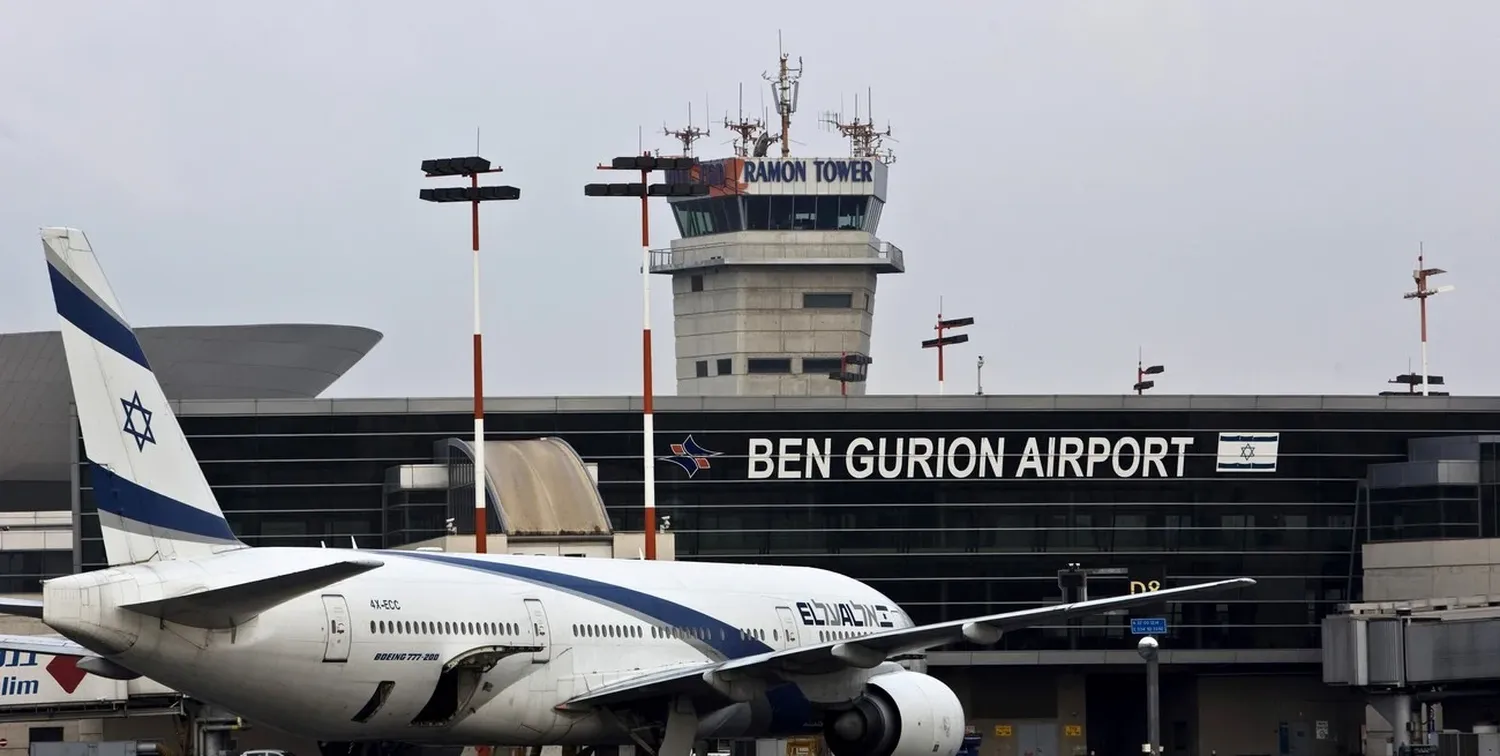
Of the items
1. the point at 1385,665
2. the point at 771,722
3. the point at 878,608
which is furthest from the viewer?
the point at 1385,665

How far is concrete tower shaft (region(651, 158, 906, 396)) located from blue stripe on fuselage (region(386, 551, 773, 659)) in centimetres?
7607

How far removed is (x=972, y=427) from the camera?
→ 74062 millimetres

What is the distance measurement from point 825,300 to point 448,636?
83.6m

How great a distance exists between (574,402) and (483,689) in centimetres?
4274

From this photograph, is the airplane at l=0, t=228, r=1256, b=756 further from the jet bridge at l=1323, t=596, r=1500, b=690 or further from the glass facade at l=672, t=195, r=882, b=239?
the glass facade at l=672, t=195, r=882, b=239

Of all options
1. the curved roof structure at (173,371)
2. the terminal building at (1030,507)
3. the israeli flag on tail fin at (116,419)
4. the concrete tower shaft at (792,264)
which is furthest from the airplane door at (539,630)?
the concrete tower shaft at (792,264)

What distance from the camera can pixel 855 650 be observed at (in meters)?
31.2

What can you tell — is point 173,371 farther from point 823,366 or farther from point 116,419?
point 116,419

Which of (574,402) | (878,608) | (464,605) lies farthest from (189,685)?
(574,402)

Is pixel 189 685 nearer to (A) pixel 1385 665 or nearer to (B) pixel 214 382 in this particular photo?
(A) pixel 1385 665

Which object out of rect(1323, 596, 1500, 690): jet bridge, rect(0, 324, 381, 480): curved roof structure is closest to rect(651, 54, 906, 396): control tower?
rect(0, 324, 381, 480): curved roof structure

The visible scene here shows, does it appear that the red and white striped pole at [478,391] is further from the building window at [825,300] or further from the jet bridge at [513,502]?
the building window at [825,300]

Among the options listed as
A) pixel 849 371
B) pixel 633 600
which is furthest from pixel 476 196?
pixel 849 371

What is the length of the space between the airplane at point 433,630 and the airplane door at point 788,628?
43mm
